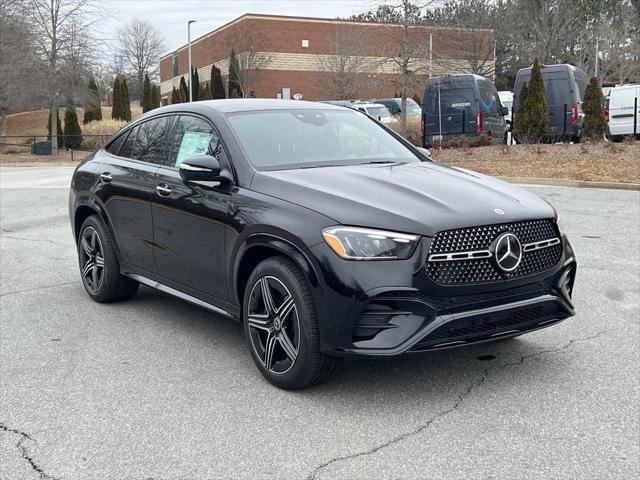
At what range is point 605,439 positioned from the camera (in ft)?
11.6

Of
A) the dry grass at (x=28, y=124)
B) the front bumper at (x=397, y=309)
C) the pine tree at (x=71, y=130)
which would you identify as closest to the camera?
the front bumper at (x=397, y=309)

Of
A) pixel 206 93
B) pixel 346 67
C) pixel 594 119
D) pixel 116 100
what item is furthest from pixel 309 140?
pixel 206 93

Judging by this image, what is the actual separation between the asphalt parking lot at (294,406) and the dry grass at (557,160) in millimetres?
10851

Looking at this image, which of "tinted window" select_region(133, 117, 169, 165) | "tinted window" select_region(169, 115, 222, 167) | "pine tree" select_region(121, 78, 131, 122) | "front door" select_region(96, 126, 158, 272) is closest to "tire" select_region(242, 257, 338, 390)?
"tinted window" select_region(169, 115, 222, 167)

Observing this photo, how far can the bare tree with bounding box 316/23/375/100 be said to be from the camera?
4903 centimetres

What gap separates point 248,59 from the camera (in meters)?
55.4

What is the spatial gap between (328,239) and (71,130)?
3717 centimetres

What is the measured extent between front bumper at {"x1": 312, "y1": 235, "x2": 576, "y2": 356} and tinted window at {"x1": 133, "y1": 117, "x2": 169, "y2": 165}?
7.36 ft

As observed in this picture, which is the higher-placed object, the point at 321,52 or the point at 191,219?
the point at 321,52

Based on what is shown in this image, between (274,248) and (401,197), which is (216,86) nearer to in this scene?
(274,248)

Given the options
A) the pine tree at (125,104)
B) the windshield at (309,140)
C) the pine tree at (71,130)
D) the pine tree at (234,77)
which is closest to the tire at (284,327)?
the windshield at (309,140)

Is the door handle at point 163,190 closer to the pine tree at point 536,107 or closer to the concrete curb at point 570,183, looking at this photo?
the concrete curb at point 570,183

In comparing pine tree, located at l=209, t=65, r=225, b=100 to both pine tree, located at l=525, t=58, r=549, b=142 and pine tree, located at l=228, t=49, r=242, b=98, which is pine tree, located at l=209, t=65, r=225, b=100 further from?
pine tree, located at l=525, t=58, r=549, b=142

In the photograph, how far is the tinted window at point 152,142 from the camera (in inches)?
222
